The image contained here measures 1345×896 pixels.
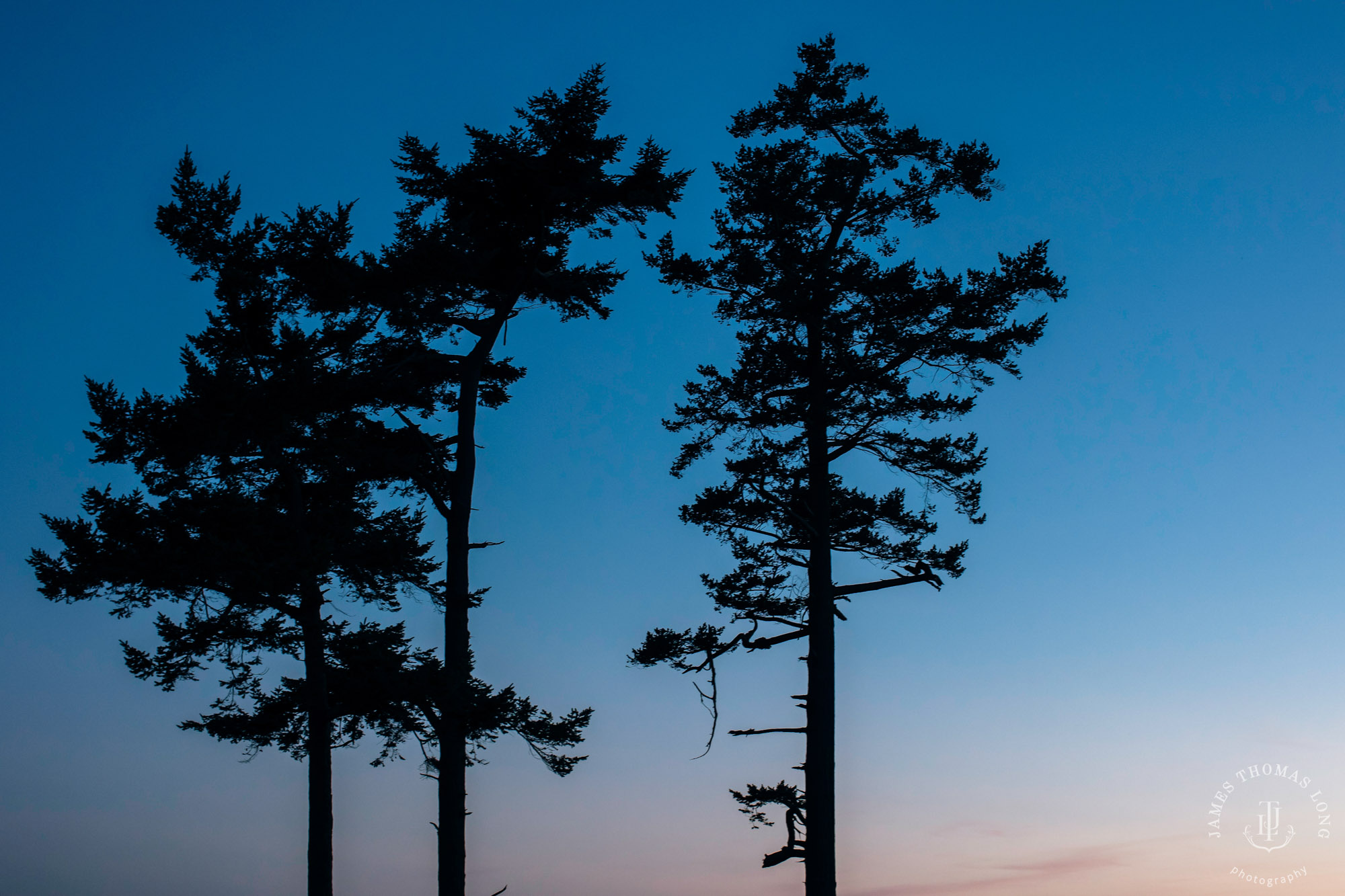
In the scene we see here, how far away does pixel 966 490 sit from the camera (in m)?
17.8

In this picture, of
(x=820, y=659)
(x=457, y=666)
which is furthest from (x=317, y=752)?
(x=820, y=659)

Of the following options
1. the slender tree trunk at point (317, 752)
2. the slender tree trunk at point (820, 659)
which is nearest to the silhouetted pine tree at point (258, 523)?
the slender tree trunk at point (317, 752)

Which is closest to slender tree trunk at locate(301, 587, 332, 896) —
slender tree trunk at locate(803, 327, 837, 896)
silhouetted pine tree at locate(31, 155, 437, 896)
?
silhouetted pine tree at locate(31, 155, 437, 896)

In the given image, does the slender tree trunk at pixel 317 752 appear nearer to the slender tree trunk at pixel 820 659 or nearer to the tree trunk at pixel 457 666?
the tree trunk at pixel 457 666

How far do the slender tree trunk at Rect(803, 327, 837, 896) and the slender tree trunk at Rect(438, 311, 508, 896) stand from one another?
5448 millimetres

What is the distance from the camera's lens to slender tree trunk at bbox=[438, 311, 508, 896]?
653 inches

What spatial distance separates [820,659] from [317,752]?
8363mm

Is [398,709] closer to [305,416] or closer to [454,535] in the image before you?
[454,535]

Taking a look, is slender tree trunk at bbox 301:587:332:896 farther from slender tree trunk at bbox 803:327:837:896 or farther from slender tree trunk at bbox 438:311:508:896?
slender tree trunk at bbox 803:327:837:896

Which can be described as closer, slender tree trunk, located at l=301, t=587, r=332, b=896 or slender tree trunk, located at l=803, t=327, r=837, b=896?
slender tree trunk, located at l=803, t=327, r=837, b=896

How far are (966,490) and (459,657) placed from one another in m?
8.82

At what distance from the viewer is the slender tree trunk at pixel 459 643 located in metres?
16.6

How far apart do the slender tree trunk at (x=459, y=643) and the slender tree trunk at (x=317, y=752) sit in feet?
6.36

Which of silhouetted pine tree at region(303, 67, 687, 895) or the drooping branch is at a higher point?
silhouetted pine tree at region(303, 67, 687, 895)
